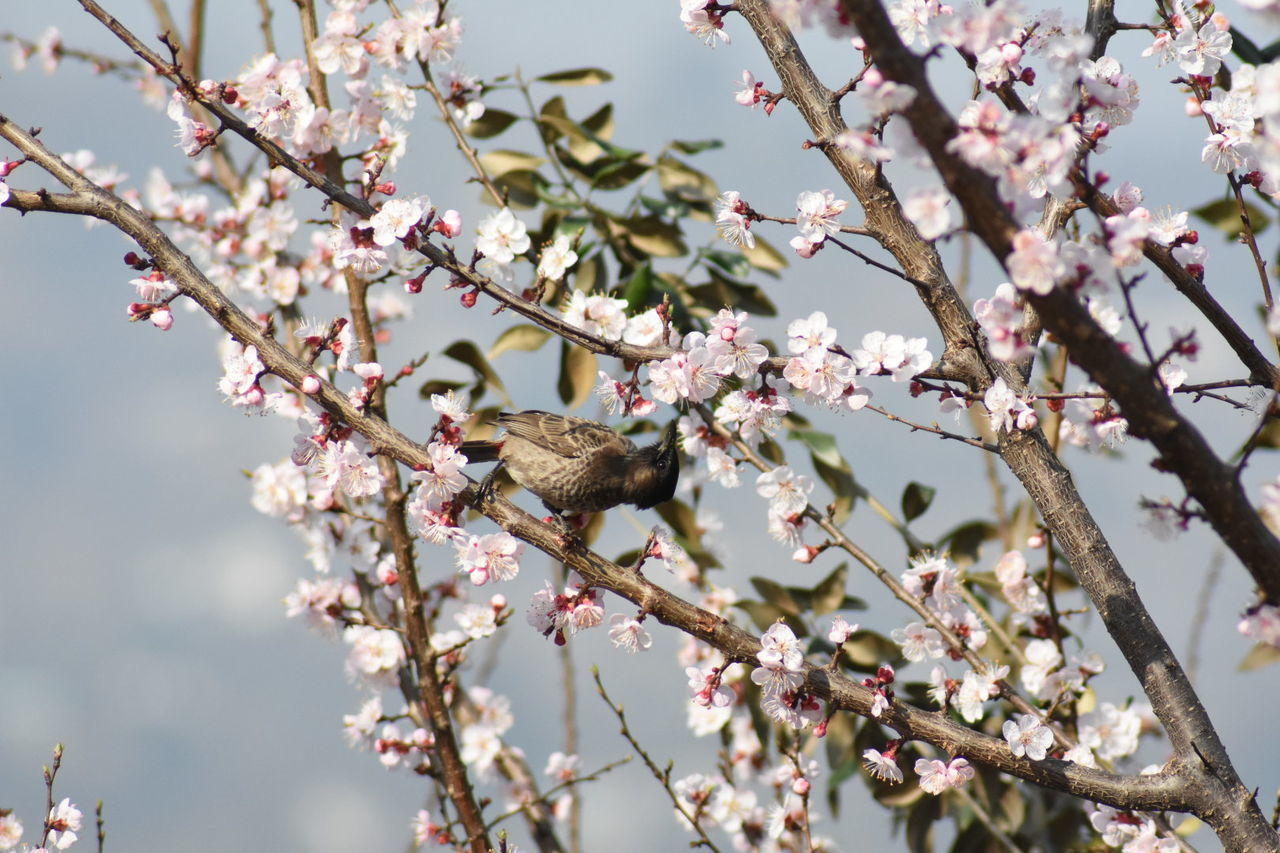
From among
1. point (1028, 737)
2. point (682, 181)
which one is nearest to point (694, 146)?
point (682, 181)

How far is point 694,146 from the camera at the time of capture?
15.1ft

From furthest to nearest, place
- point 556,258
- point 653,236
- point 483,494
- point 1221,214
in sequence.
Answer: point 653,236
point 1221,214
point 556,258
point 483,494

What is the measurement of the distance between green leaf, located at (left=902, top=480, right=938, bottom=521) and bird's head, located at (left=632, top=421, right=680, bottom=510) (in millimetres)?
1072

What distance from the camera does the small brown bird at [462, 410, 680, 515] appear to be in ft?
15.6

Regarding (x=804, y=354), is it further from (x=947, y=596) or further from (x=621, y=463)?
(x=621, y=463)

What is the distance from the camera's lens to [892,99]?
176 centimetres

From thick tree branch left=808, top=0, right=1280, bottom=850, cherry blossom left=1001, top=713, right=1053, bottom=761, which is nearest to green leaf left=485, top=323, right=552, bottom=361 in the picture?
cherry blossom left=1001, top=713, right=1053, bottom=761

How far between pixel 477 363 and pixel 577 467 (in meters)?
0.71

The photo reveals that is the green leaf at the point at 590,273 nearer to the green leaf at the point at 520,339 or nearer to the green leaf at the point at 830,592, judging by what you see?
the green leaf at the point at 520,339

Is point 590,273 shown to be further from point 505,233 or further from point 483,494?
point 483,494

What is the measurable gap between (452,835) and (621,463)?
1722mm

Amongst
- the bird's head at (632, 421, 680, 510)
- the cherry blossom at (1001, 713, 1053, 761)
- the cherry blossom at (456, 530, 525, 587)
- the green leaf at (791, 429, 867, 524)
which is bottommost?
the cherry blossom at (1001, 713, 1053, 761)

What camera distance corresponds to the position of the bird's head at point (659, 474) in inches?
192

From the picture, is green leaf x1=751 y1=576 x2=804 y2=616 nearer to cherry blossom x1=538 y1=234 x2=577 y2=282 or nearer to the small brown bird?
the small brown bird
